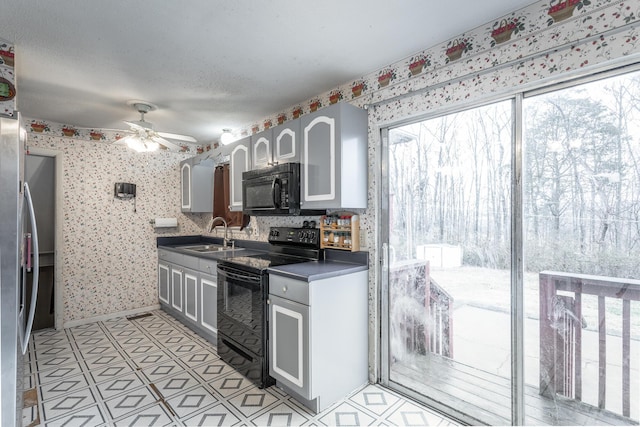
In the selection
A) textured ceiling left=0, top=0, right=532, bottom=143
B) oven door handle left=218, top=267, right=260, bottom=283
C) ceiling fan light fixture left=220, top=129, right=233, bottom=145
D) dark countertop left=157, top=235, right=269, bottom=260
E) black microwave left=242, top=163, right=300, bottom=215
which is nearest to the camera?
textured ceiling left=0, top=0, right=532, bottom=143

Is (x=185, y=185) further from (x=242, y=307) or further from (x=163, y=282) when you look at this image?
(x=242, y=307)

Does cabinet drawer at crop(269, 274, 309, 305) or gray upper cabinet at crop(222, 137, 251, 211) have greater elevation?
gray upper cabinet at crop(222, 137, 251, 211)

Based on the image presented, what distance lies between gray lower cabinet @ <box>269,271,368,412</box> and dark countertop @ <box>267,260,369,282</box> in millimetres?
33

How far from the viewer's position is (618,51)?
1.46 meters

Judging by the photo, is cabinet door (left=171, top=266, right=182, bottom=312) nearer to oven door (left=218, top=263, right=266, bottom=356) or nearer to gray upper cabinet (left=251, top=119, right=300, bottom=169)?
oven door (left=218, top=263, right=266, bottom=356)

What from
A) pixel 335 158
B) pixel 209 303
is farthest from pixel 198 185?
pixel 335 158

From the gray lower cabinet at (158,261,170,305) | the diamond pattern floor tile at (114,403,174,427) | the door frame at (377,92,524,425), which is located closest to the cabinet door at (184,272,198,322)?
the gray lower cabinet at (158,261,170,305)

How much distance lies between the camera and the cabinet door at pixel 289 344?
208cm

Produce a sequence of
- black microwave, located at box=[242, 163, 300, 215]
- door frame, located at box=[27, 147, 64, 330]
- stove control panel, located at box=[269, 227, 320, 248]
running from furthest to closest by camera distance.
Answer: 1. door frame, located at box=[27, 147, 64, 330]
2. stove control panel, located at box=[269, 227, 320, 248]
3. black microwave, located at box=[242, 163, 300, 215]

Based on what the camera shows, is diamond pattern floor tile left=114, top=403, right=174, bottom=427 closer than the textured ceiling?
No

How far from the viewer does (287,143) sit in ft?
8.88

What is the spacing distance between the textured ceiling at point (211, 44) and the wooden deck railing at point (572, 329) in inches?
59.0

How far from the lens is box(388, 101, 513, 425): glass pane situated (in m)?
1.90

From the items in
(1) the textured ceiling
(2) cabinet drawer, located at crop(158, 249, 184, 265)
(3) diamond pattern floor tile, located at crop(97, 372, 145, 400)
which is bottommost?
(3) diamond pattern floor tile, located at crop(97, 372, 145, 400)
